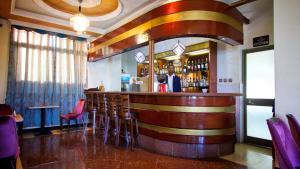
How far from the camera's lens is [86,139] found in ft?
17.2

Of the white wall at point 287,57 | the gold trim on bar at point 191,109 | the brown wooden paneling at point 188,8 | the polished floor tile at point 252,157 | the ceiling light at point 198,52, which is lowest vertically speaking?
the polished floor tile at point 252,157

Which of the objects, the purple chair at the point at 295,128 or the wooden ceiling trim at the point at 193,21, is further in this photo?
the wooden ceiling trim at the point at 193,21

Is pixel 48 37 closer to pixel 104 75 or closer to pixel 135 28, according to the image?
pixel 104 75

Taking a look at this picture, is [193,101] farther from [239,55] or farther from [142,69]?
[142,69]

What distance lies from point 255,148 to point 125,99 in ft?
10.5

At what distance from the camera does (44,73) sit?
21.7 feet

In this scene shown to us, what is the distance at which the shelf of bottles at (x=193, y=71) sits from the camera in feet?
20.6

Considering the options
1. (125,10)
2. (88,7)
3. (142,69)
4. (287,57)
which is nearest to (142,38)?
(125,10)

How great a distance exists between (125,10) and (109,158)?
3983 mm

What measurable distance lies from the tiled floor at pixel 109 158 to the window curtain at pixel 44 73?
1.81m

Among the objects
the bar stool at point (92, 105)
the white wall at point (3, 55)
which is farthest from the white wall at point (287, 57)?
the white wall at point (3, 55)

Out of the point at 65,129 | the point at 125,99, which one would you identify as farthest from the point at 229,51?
the point at 65,129

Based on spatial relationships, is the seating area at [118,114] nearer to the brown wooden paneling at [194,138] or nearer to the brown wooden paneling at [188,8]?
the brown wooden paneling at [194,138]

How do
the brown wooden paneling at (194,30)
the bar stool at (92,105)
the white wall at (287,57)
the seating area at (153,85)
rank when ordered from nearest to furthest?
the white wall at (287,57) → the seating area at (153,85) → the brown wooden paneling at (194,30) → the bar stool at (92,105)
